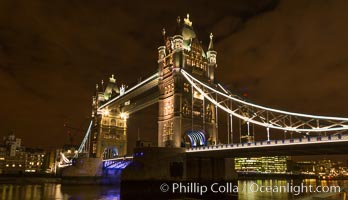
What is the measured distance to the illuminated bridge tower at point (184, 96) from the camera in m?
53.3

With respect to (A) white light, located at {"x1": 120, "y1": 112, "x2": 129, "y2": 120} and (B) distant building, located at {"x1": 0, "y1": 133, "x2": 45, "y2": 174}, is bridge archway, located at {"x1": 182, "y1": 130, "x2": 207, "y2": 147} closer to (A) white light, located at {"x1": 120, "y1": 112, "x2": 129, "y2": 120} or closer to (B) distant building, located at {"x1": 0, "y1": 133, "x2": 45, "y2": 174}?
(A) white light, located at {"x1": 120, "y1": 112, "x2": 129, "y2": 120}

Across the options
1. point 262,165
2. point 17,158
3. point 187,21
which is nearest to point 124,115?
point 187,21

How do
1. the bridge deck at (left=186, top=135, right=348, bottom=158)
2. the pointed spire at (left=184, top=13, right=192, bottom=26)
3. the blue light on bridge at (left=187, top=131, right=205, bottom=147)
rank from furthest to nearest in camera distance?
the pointed spire at (left=184, top=13, right=192, bottom=26) → the blue light on bridge at (left=187, top=131, right=205, bottom=147) → the bridge deck at (left=186, top=135, right=348, bottom=158)

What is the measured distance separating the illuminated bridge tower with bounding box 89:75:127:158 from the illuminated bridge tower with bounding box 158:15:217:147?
1401 inches

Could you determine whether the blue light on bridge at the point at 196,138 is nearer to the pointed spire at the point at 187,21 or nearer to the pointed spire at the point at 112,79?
the pointed spire at the point at 187,21

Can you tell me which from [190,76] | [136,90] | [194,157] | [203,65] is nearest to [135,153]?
[194,157]

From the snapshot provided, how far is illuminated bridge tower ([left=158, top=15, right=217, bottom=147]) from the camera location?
175 feet

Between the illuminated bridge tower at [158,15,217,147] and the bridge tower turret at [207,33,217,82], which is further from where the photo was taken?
the bridge tower turret at [207,33,217,82]

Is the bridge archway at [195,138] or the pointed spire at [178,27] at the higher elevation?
the pointed spire at [178,27]

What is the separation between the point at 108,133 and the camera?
89688mm

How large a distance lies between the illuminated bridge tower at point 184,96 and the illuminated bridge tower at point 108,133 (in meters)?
35.6

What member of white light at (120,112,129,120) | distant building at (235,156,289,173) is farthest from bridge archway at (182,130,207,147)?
distant building at (235,156,289,173)

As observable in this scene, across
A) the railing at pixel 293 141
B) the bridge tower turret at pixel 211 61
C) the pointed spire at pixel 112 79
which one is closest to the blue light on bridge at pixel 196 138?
the bridge tower turret at pixel 211 61

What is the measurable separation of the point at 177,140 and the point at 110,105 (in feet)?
137
